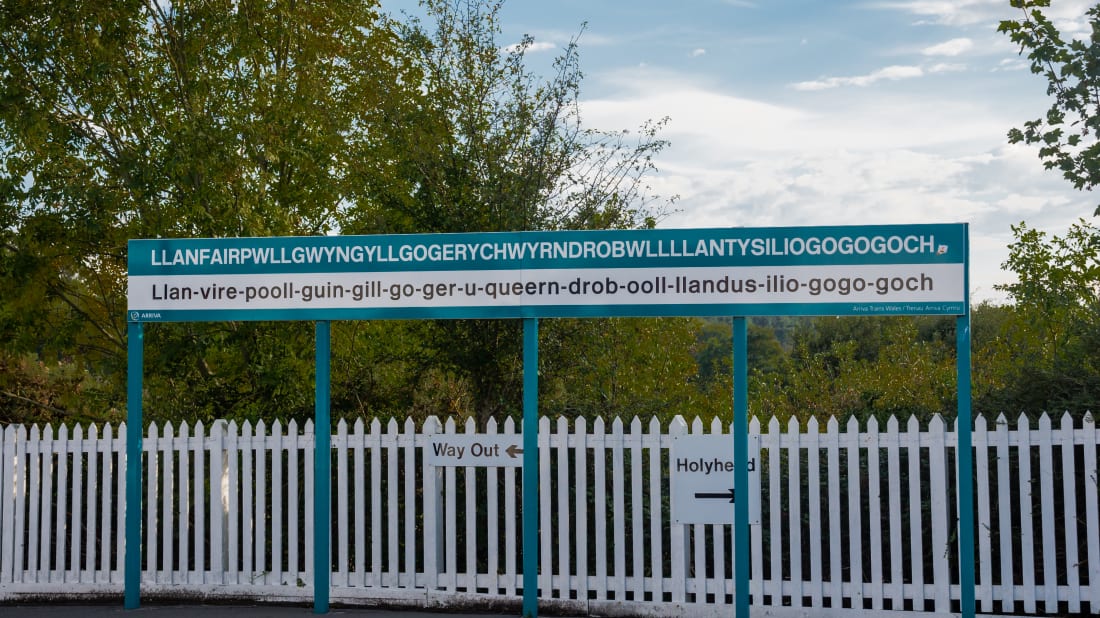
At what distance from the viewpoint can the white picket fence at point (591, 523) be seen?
26.1 ft

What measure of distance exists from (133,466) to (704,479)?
4477 millimetres

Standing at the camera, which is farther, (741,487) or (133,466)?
(133,466)

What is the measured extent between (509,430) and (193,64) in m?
6.78

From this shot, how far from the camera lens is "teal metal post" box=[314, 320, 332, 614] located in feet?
27.7

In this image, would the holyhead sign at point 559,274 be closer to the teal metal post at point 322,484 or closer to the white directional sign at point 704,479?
the teal metal post at point 322,484

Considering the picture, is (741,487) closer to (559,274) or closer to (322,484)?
(559,274)

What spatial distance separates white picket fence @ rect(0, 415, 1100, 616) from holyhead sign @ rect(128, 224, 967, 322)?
963 mm

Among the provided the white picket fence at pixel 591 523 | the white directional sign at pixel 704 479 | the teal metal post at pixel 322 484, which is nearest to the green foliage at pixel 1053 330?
the white picket fence at pixel 591 523

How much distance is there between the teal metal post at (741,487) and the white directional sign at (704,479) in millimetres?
107

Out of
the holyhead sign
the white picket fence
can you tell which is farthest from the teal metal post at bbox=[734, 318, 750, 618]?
the holyhead sign

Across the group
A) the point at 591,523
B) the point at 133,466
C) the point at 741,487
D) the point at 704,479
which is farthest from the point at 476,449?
the point at 133,466

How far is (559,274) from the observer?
316 inches

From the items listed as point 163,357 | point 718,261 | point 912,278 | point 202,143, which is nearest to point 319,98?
point 202,143

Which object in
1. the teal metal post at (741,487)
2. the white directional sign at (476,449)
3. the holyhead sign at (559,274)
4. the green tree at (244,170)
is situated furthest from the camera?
the green tree at (244,170)
